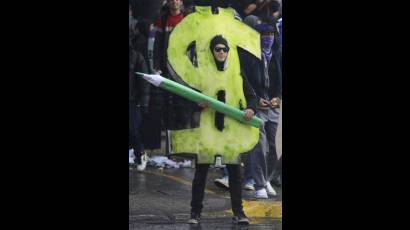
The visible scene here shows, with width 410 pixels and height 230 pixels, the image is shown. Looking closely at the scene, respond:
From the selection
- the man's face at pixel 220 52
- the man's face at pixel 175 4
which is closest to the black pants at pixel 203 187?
the man's face at pixel 220 52

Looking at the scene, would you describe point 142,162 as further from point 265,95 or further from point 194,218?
point 265,95

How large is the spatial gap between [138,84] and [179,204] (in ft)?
3.51

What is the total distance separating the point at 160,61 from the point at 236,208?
1.40 meters

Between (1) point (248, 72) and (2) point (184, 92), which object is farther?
(1) point (248, 72)

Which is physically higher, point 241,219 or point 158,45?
point 158,45

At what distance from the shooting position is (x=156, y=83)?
6383mm

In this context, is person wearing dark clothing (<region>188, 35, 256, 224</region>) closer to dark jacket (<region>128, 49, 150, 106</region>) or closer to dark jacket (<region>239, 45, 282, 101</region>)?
dark jacket (<region>239, 45, 282, 101</region>)

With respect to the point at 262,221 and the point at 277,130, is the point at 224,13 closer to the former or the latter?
the point at 277,130

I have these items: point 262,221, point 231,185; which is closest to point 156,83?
point 231,185

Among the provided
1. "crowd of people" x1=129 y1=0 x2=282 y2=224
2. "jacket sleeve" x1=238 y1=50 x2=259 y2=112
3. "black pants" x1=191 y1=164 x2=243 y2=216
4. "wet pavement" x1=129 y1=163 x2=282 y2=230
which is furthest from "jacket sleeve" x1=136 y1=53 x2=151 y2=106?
"jacket sleeve" x1=238 y1=50 x2=259 y2=112

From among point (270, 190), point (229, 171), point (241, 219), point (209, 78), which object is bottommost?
point (241, 219)

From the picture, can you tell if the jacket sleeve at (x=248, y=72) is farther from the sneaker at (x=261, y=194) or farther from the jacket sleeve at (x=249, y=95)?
the sneaker at (x=261, y=194)

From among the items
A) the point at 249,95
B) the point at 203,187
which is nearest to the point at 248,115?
the point at 249,95

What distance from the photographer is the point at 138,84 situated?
6402mm
